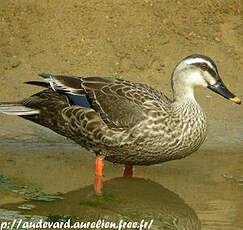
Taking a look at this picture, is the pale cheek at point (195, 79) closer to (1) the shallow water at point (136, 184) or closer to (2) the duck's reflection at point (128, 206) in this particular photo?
(1) the shallow water at point (136, 184)

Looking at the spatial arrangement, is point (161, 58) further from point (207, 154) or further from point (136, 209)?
point (136, 209)

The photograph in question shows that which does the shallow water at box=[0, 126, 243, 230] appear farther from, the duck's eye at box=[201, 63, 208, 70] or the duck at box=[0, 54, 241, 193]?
the duck's eye at box=[201, 63, 208, 70]

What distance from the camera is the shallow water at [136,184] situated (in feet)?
21.6

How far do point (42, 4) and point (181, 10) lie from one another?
2.55 metres

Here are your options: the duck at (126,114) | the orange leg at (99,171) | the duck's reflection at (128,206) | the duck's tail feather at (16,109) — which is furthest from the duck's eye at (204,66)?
the duck's tail feather at (16,109)

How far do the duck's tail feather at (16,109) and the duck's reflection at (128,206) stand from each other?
118cm

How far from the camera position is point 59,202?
682 centimetres

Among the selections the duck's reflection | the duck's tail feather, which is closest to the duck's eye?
the duck's reflection

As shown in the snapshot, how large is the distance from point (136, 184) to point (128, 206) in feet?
2.45

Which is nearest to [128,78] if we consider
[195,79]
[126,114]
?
[195,79]

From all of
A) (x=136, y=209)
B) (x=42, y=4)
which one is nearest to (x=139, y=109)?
(x=136, y=209)

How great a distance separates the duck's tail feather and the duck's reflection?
46.6 inches

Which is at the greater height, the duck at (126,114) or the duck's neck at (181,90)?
the duck's neck at (181,90)

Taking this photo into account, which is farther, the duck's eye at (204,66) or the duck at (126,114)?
the duck's eye at (204,66)
